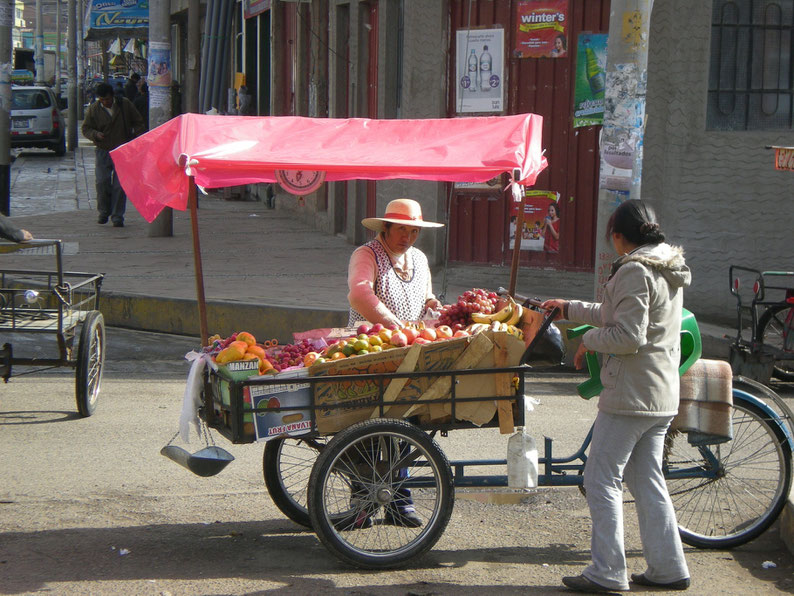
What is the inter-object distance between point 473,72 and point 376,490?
7.56 m

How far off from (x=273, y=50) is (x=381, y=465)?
1507cm

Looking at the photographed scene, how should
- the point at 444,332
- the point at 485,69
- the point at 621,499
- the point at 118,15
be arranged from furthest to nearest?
1. the point at 118,15
2. the point at 485,69
3. the point at 444,332
4. the point at 621,499

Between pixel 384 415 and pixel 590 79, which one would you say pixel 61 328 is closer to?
pixel 384 415

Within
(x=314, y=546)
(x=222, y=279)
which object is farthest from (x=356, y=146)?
(x=222, y=279)

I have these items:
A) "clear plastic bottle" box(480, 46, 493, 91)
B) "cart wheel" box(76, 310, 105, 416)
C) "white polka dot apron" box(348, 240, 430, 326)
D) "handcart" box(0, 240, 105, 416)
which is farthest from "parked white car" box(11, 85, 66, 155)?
"white polka dot apron" box(348, 240, 430, 326)

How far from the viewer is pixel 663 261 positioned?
4219mm

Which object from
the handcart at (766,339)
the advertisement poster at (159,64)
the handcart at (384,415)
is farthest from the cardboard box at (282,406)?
the advertisement poster at (159,64)

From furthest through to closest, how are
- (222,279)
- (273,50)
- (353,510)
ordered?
(273,50)
(222,279)
(353,510)

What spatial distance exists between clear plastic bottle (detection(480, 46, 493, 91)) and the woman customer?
23.9 feet

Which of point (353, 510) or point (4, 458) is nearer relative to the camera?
point (353, 510)

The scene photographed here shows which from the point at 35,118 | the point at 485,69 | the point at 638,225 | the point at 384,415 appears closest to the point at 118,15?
the point at 35,118

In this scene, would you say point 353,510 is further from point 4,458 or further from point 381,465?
point 4,458

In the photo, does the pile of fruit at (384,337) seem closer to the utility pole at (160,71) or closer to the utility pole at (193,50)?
the utility pole at (160,71)

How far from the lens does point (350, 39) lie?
14.4 meters
